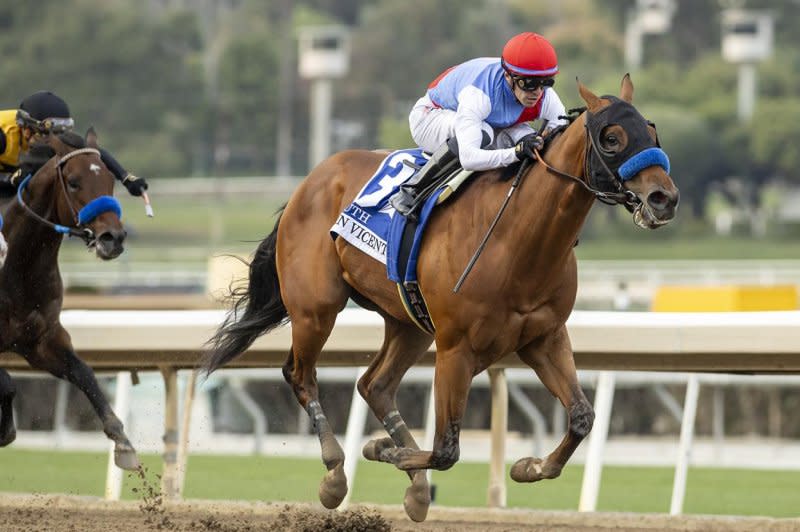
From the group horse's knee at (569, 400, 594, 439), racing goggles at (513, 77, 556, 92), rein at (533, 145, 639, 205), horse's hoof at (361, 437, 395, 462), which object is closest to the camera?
rein at (533, 145, 639, 205)

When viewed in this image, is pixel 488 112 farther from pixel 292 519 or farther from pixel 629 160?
pixel 292 519

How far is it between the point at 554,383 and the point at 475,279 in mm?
488

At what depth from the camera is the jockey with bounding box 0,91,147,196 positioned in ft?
22.8

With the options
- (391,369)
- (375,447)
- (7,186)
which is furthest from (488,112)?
(7,186)

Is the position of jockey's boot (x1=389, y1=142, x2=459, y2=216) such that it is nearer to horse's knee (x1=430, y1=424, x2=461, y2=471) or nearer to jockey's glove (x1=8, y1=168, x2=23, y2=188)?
horse's knee (x1=430, y1=424, x2=461, y2=471)

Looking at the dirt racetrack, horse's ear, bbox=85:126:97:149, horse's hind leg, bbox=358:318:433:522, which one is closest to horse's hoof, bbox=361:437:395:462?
horse's hind leg, bbox=358:318:433:522

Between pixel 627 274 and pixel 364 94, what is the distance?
46.5 m

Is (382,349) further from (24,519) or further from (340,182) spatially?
(24,519)

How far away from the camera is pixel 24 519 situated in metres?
6.66

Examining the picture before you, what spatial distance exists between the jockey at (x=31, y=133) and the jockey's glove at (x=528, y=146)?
190cm

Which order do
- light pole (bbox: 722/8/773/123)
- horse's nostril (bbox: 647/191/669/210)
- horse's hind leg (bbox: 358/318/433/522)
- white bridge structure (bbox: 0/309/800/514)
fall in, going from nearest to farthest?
horse's nostril (bbox: 647/191/669/210)
white bridge structure (bbox: 0/309/800/514)
horse's hind leg (bbox: 358/318/433/522)
light pole (bbox: 722/8/773/123)

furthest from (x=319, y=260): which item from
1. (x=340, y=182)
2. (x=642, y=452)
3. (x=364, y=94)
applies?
(x=364, y=94)

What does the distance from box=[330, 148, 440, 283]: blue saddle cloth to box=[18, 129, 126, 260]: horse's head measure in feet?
2.96

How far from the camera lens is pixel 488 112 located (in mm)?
5852
